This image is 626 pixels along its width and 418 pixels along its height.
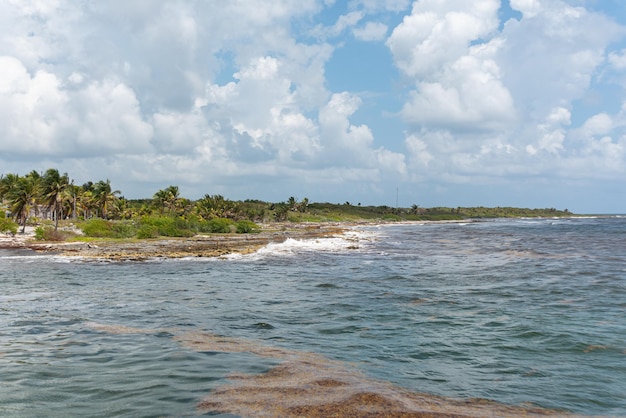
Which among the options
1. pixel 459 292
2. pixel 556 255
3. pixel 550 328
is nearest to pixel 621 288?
pixel 459 292

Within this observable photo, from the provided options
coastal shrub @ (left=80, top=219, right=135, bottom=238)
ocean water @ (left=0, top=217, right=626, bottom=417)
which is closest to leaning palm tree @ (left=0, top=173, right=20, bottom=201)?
coastal shrub @ (left=80, top=219, right=135, bottom=238)

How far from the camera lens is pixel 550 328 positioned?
48.1 ft

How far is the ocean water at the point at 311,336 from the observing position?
9.23 meters

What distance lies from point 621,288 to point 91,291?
25541mm

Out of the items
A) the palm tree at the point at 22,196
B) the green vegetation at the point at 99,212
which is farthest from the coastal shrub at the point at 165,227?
the palm tree at the point at 22,196

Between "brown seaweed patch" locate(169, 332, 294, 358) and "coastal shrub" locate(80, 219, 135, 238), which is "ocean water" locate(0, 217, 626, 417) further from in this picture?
"coastal shrub" locate(80, 219, 135, 238)

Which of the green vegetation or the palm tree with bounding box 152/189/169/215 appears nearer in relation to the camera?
the green vegetation

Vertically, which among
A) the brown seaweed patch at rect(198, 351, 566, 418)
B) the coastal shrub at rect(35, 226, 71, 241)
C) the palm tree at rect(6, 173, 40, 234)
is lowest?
the coastal shrub at rect(35, 226, 71, 241)

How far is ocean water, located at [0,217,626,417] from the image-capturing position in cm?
923

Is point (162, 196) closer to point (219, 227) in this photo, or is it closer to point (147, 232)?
point (219, 227)

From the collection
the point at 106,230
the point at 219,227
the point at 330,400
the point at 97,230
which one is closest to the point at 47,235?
the point at 97,230

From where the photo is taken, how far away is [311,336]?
1425 centimetres

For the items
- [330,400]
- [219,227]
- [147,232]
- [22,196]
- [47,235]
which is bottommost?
[47,235]

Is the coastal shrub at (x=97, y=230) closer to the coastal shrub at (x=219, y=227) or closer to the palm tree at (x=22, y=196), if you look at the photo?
the palm tree at (x=22, y=196)
